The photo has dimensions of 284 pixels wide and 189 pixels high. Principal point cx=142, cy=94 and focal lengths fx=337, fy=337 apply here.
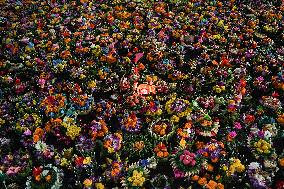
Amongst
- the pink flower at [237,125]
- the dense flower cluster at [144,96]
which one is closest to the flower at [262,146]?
the dense flower cluster at [144,96]

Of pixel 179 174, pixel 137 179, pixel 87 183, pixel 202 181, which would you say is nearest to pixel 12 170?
pixel 87 183

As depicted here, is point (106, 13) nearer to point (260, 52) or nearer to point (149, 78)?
point (149, 78)

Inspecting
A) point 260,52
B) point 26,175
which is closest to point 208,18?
point 260,52

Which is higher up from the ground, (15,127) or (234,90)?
(234,90)

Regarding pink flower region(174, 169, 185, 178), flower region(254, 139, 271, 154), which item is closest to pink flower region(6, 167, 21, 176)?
pink flower region(174, 169, 185, 178)

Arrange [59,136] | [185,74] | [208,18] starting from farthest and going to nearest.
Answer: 1. [208,18]
2. [185,74]
3. [59,136]

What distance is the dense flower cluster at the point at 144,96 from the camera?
157 inches

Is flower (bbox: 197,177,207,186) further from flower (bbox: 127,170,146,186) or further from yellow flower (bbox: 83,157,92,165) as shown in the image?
yellow flower (bbox: 83,157,92,165)

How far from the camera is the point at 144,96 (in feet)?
16.1

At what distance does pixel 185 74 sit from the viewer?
5.30m

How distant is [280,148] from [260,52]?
2.01m

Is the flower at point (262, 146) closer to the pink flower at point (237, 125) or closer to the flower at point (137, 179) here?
the pink flower at point (237, 125)

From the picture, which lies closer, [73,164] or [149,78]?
[73,164]

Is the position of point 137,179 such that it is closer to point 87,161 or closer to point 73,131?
point 87,161
